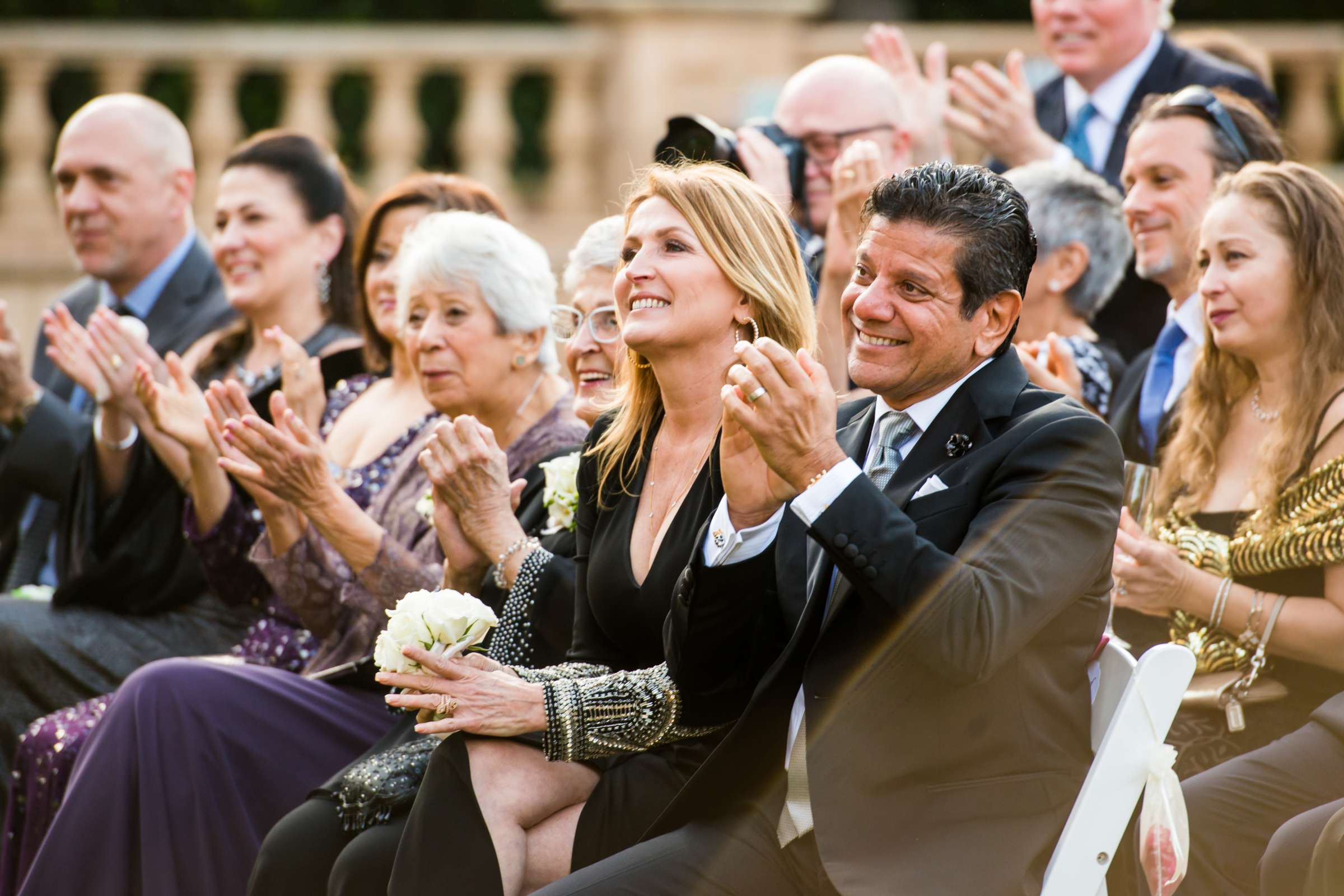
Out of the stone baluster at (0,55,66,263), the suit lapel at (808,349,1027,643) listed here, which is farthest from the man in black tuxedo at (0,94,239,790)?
the suit lapel at (808,349,1027,643)

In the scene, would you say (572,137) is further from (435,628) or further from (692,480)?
(435,628)

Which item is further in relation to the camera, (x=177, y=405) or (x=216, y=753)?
(x=177, y=405)

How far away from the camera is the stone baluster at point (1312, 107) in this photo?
830 centimetres

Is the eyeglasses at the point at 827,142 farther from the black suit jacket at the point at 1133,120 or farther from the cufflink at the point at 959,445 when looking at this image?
the cufflink at the point at 959,445

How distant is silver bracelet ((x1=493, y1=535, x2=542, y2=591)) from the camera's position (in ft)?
11.8

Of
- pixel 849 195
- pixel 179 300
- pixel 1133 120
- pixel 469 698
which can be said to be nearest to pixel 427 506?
pixel 469 698

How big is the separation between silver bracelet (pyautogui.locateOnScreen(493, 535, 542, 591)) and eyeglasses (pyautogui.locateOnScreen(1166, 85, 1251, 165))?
2071 mm

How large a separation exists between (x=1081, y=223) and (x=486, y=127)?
185 inches

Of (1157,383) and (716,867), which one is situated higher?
(1157,383)

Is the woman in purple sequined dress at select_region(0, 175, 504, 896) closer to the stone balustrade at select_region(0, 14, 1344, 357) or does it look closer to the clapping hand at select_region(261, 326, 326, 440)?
the clapping hand at select_region(261, 326, 326, 440)

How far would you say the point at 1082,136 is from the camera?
17.3ft

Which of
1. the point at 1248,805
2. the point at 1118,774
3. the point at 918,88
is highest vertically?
the point at 918,88

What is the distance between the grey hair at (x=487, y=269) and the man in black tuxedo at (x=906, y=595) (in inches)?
58.7

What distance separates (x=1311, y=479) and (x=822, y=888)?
4.57ft
